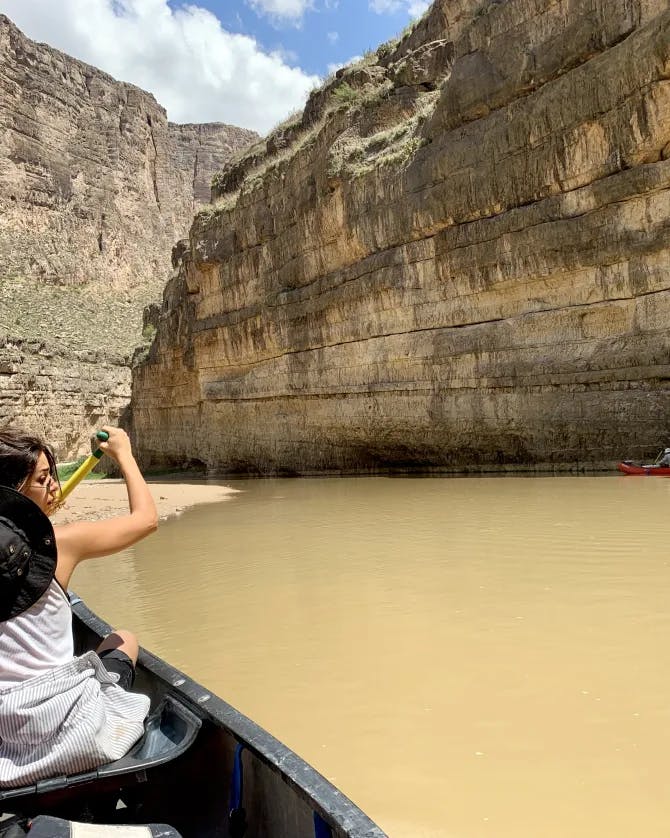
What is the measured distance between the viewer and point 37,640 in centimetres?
214

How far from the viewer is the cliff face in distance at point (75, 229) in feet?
120

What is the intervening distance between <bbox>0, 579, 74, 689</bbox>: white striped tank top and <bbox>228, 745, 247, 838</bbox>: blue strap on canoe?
66 cm

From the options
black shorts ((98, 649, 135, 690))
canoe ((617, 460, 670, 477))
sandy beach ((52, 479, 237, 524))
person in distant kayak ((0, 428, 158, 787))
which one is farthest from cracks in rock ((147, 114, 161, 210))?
person in distant kayak ((0, 428, 158, 787))

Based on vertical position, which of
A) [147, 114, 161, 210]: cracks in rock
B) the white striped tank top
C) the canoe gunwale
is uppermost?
[147, 114, 161, 210]: cracks in rock

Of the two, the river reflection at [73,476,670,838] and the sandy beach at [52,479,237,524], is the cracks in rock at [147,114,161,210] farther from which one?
the river reflection at [73,476,670,838]

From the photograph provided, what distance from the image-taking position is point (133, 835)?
1856 millimetres

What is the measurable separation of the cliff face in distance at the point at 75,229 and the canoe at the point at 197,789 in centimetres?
3442

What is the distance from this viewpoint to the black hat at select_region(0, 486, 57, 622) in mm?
2020

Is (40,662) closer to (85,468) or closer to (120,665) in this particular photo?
(120,665)

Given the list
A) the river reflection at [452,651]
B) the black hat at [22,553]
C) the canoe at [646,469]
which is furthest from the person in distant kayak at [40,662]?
the canoe at [646,469]

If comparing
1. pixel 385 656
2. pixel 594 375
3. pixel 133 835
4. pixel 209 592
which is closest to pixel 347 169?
pixel 594 375

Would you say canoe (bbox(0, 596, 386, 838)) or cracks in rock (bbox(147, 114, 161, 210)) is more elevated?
cracks in rock (bbox(147, 114, 161, 210))

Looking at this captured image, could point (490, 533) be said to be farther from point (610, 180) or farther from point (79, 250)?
point (79, 250)

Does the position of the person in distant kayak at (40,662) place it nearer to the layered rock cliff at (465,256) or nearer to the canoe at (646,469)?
the canoe at (646,469)
